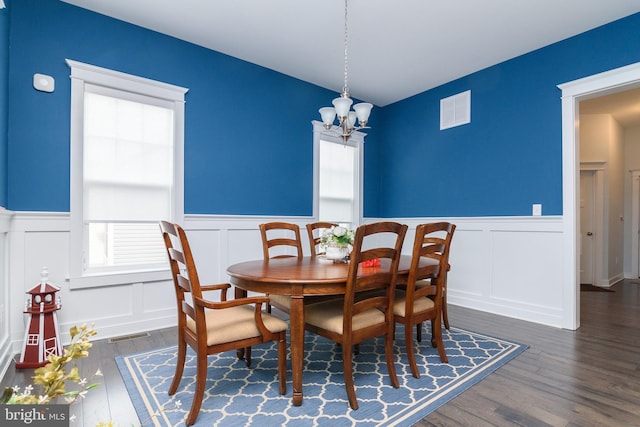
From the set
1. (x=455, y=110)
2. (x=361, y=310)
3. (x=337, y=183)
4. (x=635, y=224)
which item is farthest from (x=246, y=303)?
(x=635, y=224)

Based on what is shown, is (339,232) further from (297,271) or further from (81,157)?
(81,157)

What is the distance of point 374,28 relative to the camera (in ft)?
10.7

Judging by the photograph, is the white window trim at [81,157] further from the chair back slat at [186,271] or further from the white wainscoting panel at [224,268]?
the chair back slat at [186,271]

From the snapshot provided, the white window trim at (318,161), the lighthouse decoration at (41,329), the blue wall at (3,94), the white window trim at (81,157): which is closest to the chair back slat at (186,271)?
the lighthouse decoration at (41,329)

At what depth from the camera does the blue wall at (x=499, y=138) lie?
335cm

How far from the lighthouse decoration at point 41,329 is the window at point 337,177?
2.93 meters

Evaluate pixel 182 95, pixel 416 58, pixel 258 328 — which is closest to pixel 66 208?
pixel 182 95

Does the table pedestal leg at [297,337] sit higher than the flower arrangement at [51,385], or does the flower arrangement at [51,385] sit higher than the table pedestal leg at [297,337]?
the flower arrangement at [51,385]

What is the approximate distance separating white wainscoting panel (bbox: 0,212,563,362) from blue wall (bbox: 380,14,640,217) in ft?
0.91

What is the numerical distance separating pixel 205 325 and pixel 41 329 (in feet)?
5.27

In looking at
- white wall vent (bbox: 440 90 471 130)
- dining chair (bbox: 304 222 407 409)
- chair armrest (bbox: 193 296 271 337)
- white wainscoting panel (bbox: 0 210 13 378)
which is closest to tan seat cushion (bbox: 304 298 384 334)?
dining chair (bbox: 304 222 407 409)

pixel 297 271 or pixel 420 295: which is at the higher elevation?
pixel 297 271

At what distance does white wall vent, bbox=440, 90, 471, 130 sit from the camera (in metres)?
4.29

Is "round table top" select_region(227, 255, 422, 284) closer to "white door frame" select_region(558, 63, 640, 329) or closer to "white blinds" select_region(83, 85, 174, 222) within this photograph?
"white blinds" select_region(83, 85, 174, 222)
